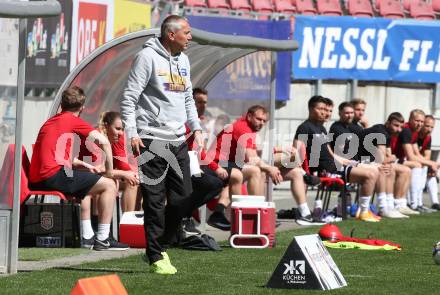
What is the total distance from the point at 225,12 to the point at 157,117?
654 inches

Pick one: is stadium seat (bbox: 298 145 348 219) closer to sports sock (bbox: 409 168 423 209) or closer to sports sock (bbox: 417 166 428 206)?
sports sock (bbox: 409 168 423 209)

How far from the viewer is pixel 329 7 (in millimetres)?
30844

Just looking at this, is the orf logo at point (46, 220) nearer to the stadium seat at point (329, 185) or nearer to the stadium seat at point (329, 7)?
the stadium seat at point (329, 185)

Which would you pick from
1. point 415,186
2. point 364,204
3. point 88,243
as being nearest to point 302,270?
point 88,243

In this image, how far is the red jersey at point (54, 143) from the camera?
503 inches

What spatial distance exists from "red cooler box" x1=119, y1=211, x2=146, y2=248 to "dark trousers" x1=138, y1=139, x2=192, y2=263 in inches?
101

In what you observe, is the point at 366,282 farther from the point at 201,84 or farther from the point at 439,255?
the point at 201,84

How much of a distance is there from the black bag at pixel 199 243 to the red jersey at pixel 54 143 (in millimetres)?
1449

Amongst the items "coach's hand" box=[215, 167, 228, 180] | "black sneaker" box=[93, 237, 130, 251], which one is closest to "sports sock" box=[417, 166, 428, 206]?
"coach's hand" box=[215, 167, 228, 180]

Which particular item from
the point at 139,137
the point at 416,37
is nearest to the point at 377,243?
the point at 139,137

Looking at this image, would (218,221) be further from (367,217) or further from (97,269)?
(97,269)

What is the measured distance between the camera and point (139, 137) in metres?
10.3

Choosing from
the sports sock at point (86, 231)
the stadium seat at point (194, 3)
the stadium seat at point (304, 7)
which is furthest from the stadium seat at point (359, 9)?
the sports sock at point (86, 231)

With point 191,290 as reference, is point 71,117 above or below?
above
